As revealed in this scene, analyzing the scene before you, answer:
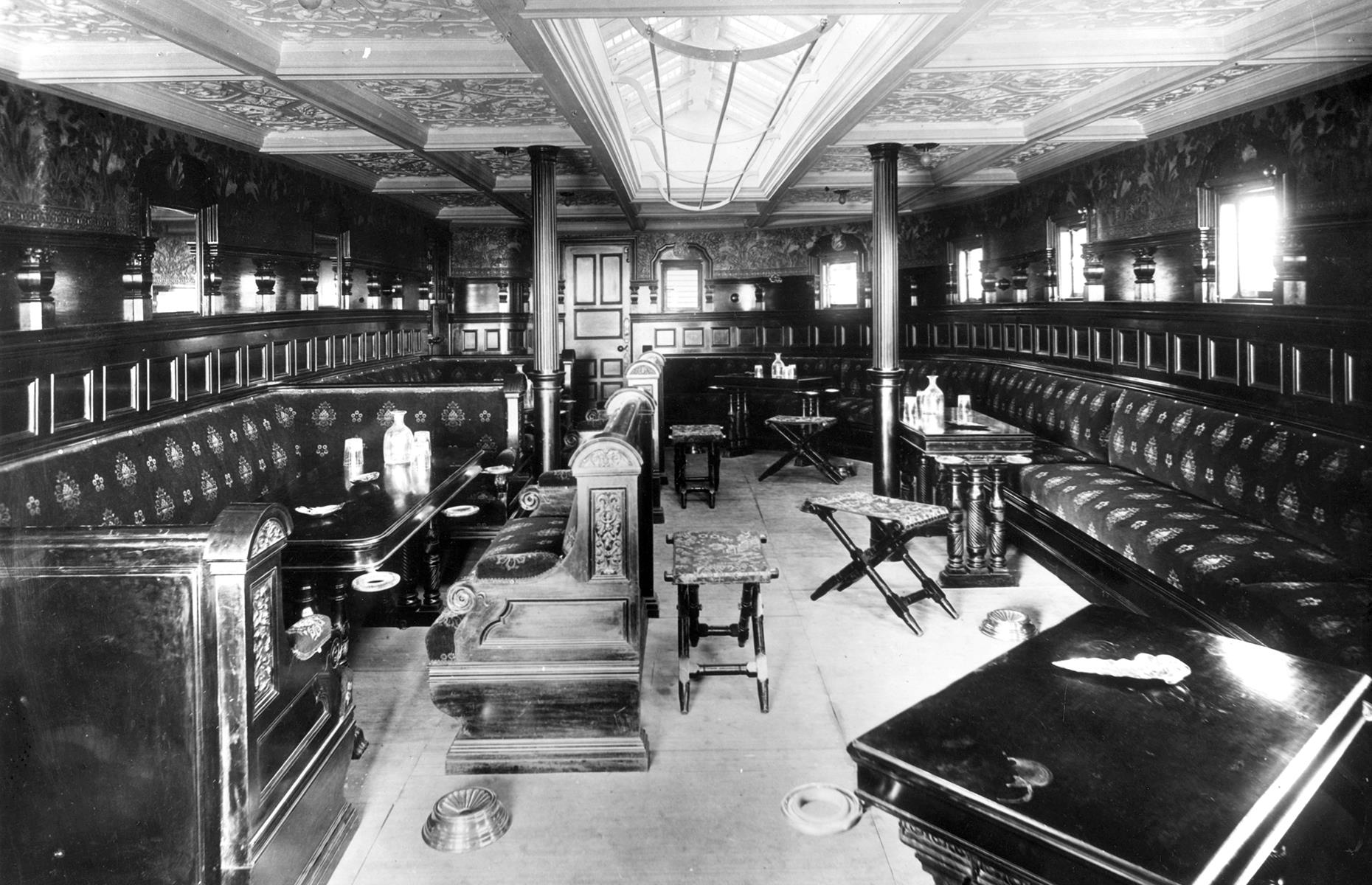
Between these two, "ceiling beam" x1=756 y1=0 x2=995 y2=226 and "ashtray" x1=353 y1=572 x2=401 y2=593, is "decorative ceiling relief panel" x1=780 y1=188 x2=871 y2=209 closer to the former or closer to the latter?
"ceiling beam" x1=756 y1=0 x2=995 y2=226

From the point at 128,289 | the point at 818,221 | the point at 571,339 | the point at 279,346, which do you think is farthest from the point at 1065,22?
the point at 571,339

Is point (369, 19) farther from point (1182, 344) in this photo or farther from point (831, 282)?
point (831, 282)

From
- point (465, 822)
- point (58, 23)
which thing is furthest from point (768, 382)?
point (465, 822)

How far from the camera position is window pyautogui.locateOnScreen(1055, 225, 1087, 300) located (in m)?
8.34

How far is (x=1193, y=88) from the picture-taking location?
5.72 metres

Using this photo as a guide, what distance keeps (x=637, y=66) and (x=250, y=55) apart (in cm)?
523

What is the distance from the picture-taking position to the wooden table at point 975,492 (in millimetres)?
5645

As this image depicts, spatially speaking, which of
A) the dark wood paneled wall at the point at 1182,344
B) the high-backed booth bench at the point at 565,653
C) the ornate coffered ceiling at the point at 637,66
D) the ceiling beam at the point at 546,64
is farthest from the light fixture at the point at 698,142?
the high-backed booth bench at the point at 565,653

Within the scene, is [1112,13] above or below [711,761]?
above

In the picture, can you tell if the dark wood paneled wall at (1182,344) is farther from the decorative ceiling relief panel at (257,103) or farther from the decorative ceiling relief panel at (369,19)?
the decorative ceiling relief panel at (257,103)

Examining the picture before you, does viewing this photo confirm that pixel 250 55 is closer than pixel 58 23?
No

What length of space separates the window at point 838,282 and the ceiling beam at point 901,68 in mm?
4688

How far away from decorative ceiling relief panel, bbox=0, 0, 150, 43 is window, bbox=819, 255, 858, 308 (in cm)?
972

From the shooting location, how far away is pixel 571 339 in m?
13.7
